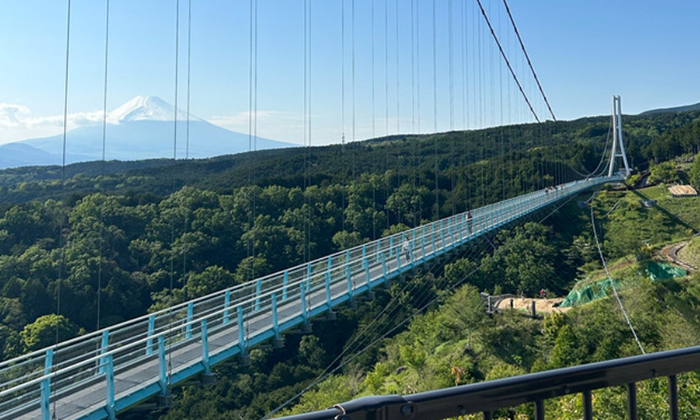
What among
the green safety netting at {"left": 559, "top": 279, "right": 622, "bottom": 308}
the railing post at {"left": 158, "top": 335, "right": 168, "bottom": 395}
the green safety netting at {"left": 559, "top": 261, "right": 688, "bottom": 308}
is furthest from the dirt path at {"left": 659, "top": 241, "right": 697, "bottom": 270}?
the railing post at {"left": 158, "top": 335, "right": 168, "bottom": 395}

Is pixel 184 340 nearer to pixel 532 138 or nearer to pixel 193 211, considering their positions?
pixel 193 211

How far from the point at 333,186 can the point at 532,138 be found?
38716 millimetres

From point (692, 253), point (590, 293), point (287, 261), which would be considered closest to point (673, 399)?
point (287, 261)

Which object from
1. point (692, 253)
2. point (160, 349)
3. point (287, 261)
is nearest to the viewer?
point (160, 349)

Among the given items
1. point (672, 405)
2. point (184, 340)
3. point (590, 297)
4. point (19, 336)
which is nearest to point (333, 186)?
point (590, 297)

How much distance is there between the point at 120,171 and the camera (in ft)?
129

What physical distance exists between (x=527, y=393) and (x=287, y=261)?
2997cm

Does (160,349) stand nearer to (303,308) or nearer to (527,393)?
(303,308)

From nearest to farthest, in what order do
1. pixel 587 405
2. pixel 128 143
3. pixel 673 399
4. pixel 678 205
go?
pixel 587 405 < pixel 673 399 < pixel 678 205 < pixel 128 143

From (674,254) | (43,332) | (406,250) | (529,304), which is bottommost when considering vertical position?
(529,304)

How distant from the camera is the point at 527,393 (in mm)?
1295

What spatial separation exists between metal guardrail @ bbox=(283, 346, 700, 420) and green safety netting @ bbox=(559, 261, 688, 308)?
1193 inches

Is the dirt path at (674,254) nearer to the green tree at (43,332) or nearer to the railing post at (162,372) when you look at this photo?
the green tree at (43,332)

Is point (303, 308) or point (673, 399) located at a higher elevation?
point (673, 399)
